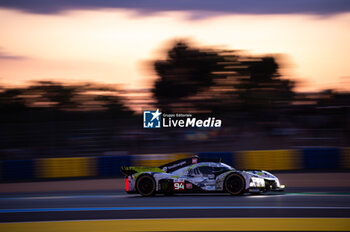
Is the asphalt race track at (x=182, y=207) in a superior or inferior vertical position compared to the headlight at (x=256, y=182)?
inferior

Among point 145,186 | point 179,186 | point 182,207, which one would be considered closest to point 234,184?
point 179,186

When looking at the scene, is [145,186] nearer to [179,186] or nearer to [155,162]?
[179,186]

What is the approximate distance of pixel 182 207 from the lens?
29.3 ft

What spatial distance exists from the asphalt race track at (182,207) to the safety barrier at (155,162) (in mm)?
5985

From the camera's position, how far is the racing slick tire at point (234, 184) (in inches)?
404

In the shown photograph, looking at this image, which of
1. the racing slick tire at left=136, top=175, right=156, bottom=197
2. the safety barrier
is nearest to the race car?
the racing slick tire at left=136, top=175, right=156, bottom=197

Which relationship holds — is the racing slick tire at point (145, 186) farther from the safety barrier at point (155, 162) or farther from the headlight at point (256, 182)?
the safety barrier at point (155, 162)

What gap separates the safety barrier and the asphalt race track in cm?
599

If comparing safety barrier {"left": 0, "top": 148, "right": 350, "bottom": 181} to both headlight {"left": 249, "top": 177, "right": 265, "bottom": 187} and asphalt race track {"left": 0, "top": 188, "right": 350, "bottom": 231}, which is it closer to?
asphalt race track {"left": 0, "top": 188, "right": 350, "bottom": 231}

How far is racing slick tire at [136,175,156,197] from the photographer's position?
11.1m

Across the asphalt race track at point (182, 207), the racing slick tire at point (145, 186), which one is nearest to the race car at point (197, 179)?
the racing slick tire at point (145, 186)

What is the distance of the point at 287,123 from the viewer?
19.9 metres

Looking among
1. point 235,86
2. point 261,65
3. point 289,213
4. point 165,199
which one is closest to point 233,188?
point 165,199

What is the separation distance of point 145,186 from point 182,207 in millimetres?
2372
